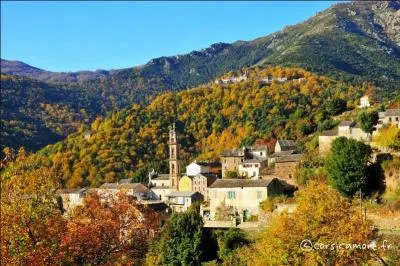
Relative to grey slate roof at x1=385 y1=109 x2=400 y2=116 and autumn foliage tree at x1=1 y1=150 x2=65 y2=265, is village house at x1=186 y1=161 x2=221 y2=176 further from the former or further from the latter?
autumn foliage tree at x1=1 y1=150 x2=65 y2=265

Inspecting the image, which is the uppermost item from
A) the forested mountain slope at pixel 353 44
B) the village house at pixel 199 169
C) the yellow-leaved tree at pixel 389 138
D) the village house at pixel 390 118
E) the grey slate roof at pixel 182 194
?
the forested mountain slope at pixel 353 44

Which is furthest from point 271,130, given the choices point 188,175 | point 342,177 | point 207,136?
point 342,177

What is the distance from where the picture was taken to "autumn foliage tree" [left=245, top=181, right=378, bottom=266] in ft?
65.6

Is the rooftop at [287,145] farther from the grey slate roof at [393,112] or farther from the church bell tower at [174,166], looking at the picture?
the church bell tower at [174,166]

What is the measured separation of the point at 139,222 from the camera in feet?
58.9

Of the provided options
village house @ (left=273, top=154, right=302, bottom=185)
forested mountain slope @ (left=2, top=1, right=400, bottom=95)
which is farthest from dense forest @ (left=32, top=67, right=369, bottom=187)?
village house @ (left=273, top=154, right=302, bottom=185)

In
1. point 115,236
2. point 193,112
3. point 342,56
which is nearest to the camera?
point 115,236

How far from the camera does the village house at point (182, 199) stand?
2229 inches

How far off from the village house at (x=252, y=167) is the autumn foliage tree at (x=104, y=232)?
36899 mm

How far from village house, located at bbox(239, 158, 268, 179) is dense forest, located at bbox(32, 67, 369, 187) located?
12.7 m

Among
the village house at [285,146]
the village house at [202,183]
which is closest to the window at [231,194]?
the village house at [202,183]

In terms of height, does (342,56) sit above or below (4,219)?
above

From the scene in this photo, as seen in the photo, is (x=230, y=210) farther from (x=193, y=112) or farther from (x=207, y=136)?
(x=193, y=112)

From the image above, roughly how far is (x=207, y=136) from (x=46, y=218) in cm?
8106
